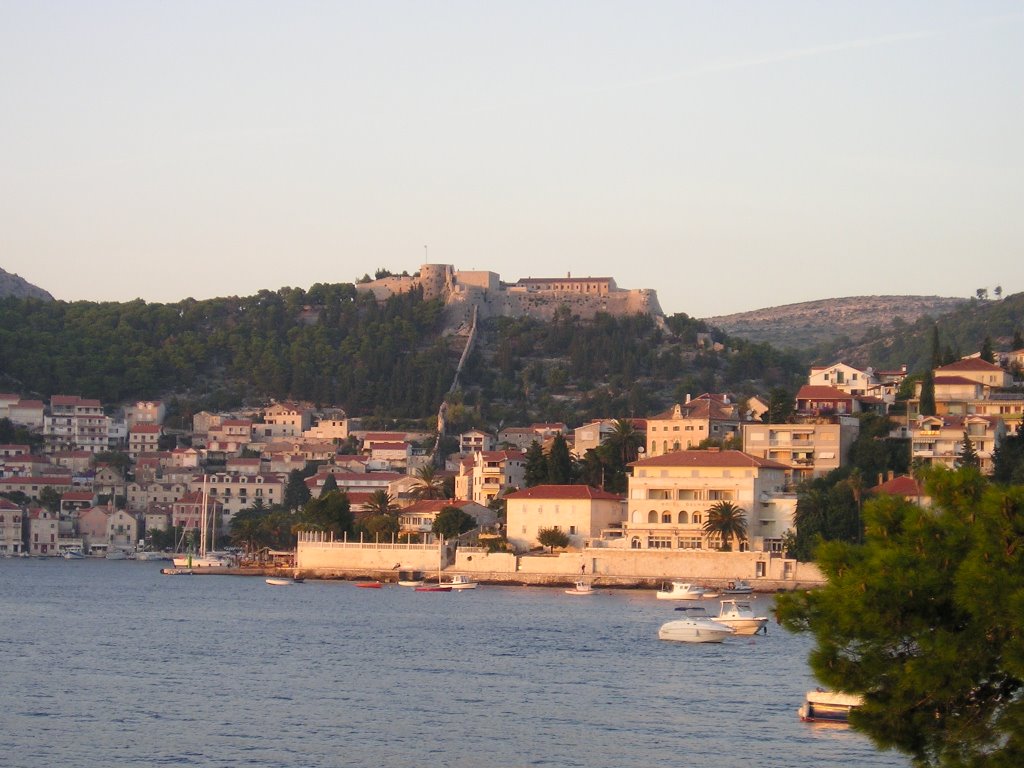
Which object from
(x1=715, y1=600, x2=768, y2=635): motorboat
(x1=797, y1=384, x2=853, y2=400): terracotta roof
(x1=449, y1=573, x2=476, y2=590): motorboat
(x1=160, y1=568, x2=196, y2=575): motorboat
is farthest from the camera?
(x1=160, y1=568, x2=196, y2=575): motorboat

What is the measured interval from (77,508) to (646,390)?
135ft

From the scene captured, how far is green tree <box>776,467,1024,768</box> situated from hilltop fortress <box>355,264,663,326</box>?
129335mm

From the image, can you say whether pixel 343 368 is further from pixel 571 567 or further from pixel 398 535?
pixel 571 567

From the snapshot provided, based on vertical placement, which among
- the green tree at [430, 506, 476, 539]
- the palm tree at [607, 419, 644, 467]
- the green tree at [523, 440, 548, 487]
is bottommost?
the green tree at [430, 506, 476, 539]

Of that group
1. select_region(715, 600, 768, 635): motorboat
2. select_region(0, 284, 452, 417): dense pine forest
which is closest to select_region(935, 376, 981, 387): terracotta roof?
select_region(715, 600, 768, 635): motorboat

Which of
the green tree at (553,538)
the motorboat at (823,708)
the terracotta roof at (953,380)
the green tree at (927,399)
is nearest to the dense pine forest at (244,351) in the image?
the green tree at (553,538)

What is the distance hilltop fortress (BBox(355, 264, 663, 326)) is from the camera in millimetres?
143625

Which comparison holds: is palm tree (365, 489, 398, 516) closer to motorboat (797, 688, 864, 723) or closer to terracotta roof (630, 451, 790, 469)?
terracotta roof (630, 451, 790, 469)

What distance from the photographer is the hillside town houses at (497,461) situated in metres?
69.8

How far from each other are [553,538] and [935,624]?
59.6 metres

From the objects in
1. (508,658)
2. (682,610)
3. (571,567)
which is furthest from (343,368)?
(508,658)

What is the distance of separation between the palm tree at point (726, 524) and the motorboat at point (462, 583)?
30.5 feet

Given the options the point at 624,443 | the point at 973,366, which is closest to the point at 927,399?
the point at 973,366

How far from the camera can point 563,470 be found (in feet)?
255
